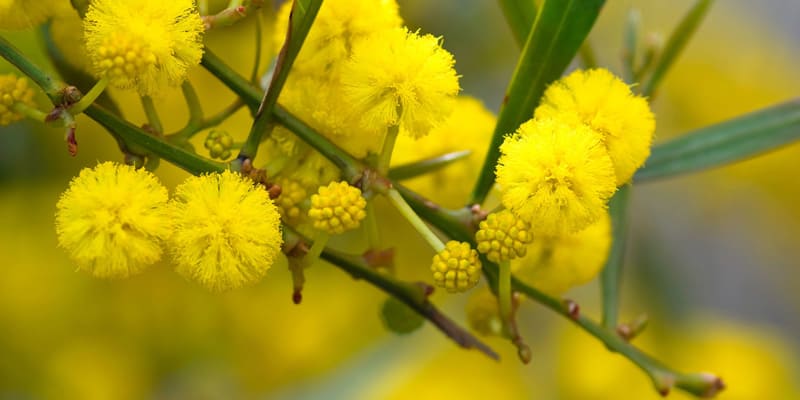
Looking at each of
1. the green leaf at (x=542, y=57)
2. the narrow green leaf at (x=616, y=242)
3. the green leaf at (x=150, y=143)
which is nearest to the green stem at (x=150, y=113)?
the green leaf at (x=150, y=143)

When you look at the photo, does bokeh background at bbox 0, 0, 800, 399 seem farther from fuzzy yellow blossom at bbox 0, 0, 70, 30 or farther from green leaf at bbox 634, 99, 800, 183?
green leaf at bbox 634, 99, 800, 183

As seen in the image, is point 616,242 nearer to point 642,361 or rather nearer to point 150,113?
point 642,361

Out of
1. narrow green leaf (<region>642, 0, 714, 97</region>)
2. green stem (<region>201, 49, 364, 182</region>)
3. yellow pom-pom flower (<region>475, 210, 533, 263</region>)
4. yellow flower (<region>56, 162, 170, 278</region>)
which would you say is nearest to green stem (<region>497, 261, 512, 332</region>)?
yellow pom-pom flower (<region>475, 210, 533, 263</region>)

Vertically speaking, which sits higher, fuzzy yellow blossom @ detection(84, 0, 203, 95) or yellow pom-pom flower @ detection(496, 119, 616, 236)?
fuzzy yellow blossom @ detection(84, 0, 203, 95)

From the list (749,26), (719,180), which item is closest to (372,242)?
(719,180)

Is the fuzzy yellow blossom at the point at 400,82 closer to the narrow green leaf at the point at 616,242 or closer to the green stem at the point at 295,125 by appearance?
the green stem at the point at 295,125

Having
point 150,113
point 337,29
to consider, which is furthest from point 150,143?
point 337,29
